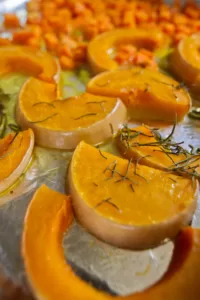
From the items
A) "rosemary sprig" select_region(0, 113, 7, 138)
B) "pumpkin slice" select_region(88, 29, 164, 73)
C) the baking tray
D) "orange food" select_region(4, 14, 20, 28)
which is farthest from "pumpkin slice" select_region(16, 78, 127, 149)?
"orange food" select_region(4, 14, 20, 28)

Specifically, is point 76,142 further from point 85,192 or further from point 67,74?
point 67,74

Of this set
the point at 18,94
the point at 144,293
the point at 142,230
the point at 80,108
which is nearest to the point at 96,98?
the point at 80,108

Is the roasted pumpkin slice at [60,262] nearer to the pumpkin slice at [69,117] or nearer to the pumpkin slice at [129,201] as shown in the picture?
the pumpkin slice at [129,201]

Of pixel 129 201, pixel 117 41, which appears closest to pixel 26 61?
pixel 117 41

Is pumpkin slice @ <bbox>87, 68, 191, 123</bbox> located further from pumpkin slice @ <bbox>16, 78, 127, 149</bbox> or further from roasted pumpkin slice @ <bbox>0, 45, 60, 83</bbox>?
roasted pumpkin slice @ <bbox>0, 45, 60, 83</bbox>

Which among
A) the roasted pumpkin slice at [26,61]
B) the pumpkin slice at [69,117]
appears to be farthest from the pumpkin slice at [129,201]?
the roasted pumpkin slice at [26,61]

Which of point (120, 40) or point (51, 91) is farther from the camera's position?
point (120, 40)
